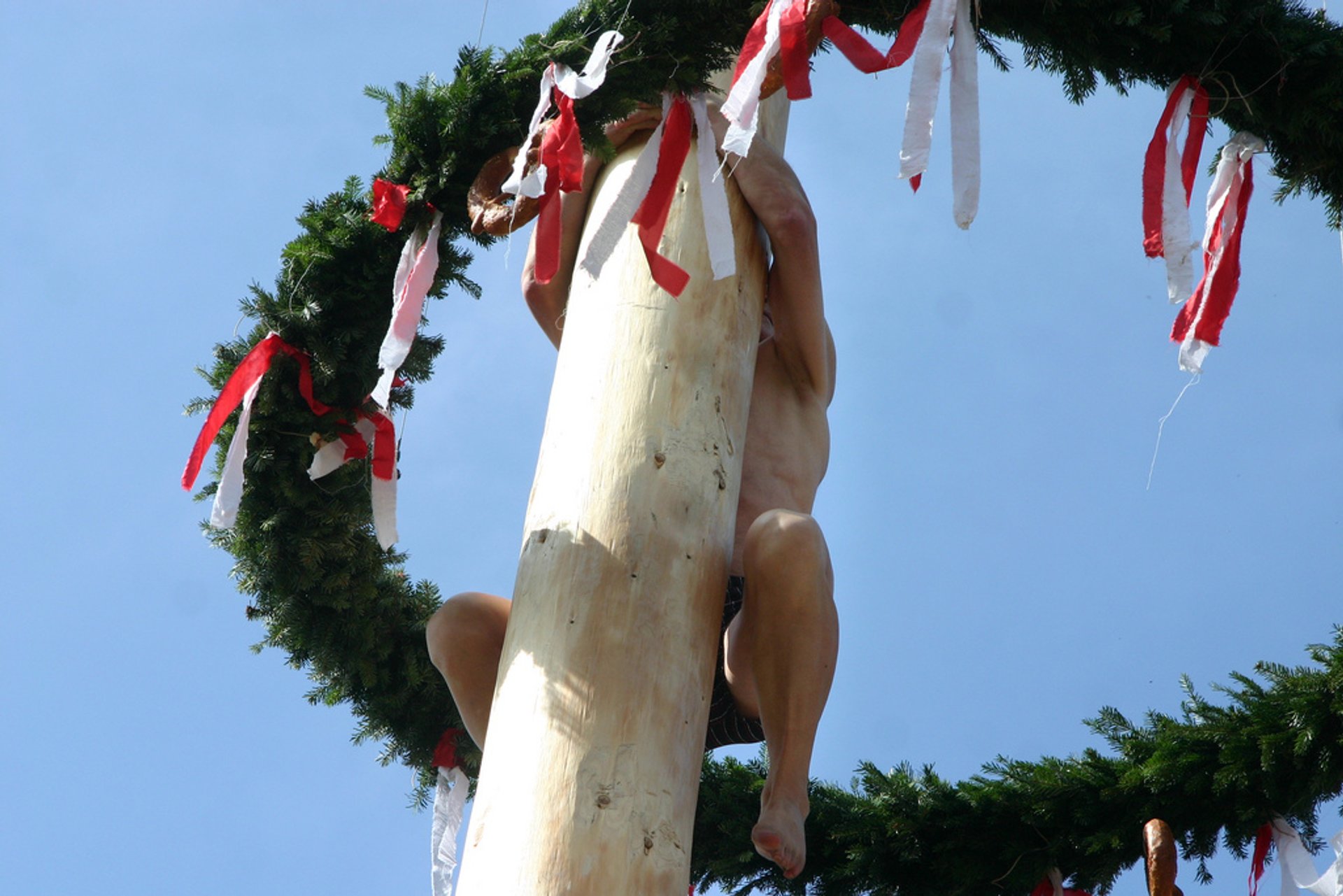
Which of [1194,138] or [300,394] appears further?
[300,394]

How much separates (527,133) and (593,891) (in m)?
1.86

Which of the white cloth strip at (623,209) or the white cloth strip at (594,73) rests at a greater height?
the white cloth strip at (594,73)

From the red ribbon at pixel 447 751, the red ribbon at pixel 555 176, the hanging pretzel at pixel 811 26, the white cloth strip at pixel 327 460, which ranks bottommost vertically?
the red ribbon at pixel 447 751

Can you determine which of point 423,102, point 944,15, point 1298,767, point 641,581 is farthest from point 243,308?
point 1298,767

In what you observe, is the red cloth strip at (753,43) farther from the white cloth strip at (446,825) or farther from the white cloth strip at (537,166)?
the white cloth strip at (446,825)

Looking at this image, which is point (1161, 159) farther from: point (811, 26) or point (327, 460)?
point (327, 460)

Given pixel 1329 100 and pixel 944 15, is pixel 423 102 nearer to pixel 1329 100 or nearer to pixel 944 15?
pixel 944 15

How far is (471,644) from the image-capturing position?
356 centimetres

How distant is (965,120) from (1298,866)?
2.36 m

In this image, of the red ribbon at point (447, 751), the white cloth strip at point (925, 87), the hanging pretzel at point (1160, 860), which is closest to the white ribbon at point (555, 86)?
the white cloth strip at point (925, 87)

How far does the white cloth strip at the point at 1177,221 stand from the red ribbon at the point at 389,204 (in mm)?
1843

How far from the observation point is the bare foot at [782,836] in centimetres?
316

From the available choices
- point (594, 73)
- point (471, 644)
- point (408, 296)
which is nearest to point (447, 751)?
point (471, 644)

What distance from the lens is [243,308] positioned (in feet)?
13.5
